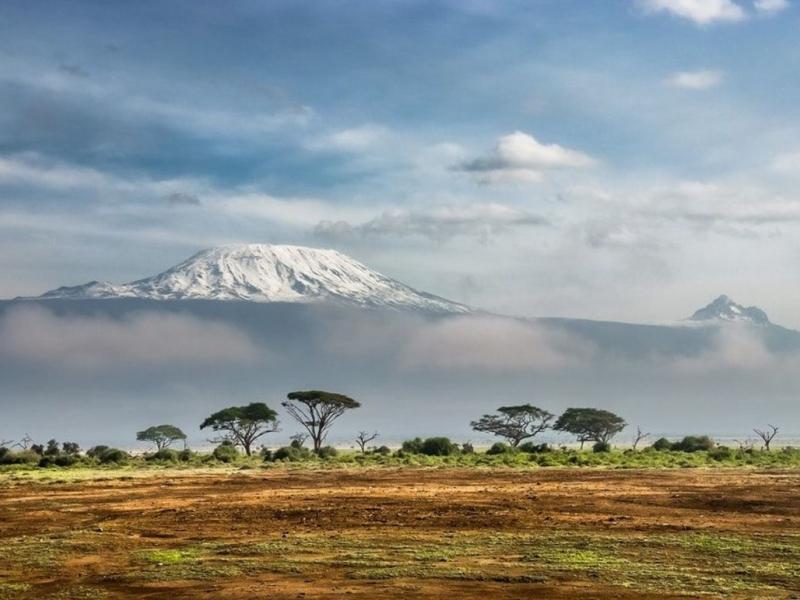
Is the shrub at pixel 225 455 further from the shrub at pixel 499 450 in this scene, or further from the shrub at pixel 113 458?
the shrub at pixel 499 450

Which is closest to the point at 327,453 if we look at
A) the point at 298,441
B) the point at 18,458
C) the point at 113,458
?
the point at 113,458

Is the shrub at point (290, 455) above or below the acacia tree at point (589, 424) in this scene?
below

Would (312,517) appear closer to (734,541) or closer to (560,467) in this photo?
(734,541)

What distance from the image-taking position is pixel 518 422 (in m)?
124

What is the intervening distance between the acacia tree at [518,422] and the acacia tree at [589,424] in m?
6.81

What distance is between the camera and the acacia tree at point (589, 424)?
130500 millimetres

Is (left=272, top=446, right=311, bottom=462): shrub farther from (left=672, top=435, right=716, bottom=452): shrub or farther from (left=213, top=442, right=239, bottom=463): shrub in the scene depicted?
(left=672, top=435, right=716, bottom=452): shrub

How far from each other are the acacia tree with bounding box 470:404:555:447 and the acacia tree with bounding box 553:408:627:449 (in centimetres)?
681

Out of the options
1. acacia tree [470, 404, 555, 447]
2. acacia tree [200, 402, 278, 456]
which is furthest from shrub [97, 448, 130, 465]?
acacia tree [470, 404, 555, 447]

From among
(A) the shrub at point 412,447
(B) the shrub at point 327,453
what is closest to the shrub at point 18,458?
(B) the shrub at point 327,453

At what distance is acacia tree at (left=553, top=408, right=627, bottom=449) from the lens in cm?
13050

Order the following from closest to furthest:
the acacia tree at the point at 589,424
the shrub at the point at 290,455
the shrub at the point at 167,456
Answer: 1. the shrub at the point at 167,456
2. the shrub at the point at 290,455
3. the acacia tree at the point at 589,424

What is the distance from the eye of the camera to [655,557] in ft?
65.4

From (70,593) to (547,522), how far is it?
1316cm
